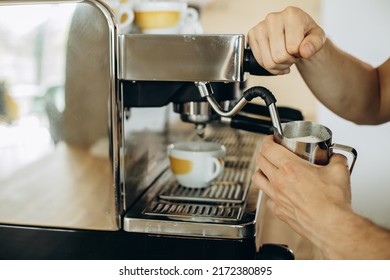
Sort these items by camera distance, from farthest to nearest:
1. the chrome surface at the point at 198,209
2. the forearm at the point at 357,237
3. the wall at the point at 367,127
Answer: the wall at the point at 367,127 < the chrome surface at the point at 198,209 < the forearm at the point at 357,237

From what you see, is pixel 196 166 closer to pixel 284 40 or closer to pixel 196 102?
pixel 196 102

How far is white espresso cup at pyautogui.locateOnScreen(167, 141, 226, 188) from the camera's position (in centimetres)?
80

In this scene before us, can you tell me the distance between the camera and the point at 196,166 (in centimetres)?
81

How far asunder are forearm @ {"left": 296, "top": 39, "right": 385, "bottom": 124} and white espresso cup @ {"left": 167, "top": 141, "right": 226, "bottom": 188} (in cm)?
21

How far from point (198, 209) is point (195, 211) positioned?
0.03 feet

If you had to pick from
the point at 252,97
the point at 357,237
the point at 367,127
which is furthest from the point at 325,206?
the point at 367,127

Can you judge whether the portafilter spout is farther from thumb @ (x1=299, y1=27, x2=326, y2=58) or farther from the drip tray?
the drip tray

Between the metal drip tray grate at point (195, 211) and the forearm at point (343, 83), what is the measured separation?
0.28m

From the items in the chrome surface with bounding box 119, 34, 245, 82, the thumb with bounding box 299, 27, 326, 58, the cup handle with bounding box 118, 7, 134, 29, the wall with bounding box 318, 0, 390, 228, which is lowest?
Answer: the wall with bounding box 318, 0, 390, 228

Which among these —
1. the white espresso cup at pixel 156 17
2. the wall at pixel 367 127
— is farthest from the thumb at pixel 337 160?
the wall at pixel 367 127

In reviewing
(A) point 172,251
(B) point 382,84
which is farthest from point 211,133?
(A) point 172,251

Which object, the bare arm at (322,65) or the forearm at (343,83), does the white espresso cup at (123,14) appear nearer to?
the bare arm at (322,65)

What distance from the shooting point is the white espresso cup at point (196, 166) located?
80 cm

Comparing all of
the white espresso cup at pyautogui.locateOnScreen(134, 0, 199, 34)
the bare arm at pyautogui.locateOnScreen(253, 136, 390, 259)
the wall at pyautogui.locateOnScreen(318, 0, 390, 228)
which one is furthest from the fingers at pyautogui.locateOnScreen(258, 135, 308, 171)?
the wall at pyautogui.locateOnScreen(318, 0, 390, 228)
